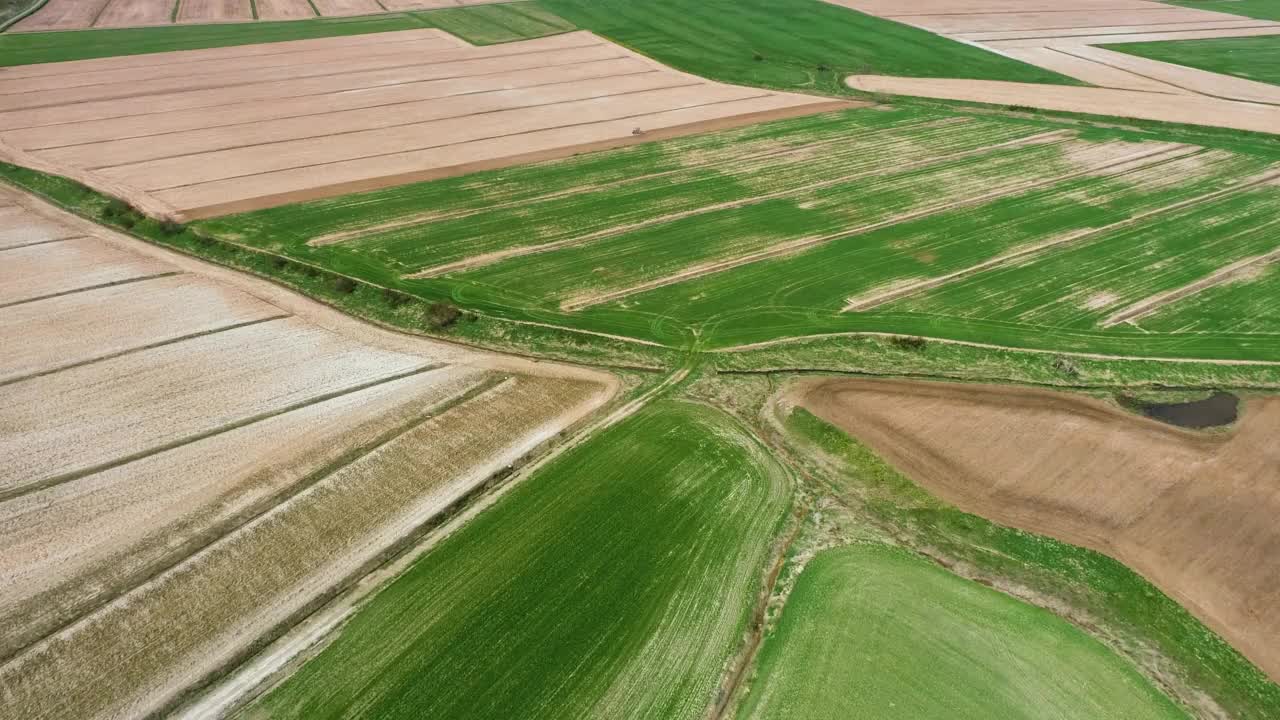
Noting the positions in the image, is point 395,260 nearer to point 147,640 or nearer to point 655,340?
point 655,340

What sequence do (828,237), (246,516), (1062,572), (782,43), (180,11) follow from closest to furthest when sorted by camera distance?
(1062,572), (246,516), (828,237), (782,43), (180,11)

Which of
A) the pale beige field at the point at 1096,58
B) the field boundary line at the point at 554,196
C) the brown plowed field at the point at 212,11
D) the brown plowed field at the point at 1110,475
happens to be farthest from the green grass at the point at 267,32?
the brown plowed field at the point at 1110,475

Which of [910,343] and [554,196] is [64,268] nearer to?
[554,196]

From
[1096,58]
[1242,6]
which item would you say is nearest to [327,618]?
[1096,58]

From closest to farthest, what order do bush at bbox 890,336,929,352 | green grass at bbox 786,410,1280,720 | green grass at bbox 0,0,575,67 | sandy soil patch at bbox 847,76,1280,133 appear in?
green grass at bbox 786,410,1280,720 → bush at bbox 890,336,929,352 → sandy soil patch at bbox 847,76,1280,133 → green grass at bbox 0,0,575,67

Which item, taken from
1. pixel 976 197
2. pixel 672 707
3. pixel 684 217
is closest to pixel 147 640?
pixel 672 707

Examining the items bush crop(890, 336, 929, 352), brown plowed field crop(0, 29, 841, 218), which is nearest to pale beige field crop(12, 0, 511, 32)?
brown plowed field crop(0, 29, 841, 218)

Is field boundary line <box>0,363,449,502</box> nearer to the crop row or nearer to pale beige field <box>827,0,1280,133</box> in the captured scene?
the crop row

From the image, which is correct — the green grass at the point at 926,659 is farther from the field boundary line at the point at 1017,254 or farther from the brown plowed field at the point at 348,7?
the brown plowed field at the point at 348,7
